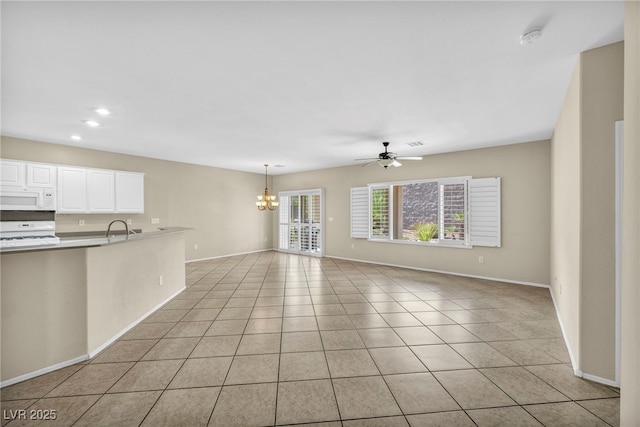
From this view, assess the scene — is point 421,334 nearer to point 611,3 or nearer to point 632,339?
point 632,339

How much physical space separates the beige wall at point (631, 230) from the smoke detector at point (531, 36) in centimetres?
68

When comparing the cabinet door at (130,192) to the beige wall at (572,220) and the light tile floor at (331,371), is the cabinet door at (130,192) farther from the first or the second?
the beige wall at (572,220)

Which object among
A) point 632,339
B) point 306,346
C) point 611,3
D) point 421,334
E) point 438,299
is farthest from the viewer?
point 438,299

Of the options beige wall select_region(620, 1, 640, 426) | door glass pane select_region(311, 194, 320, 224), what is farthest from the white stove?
door glass pane select_region(311, 194, 320, 224)

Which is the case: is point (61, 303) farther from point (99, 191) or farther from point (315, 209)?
point (315, 209)

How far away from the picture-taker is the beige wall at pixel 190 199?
5066 mm

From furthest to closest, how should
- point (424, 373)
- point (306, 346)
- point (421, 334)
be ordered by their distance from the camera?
point (421, 334) < point (306, 346) < point (424, 373)

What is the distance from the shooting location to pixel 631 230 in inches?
49.8

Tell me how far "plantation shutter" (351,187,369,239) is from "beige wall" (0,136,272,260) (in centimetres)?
328

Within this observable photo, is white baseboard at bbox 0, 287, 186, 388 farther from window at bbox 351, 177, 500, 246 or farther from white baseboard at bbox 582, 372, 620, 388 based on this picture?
window at bbox 351, 177, 500, 246

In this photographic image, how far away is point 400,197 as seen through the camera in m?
7.36

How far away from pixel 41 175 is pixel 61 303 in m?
3.66

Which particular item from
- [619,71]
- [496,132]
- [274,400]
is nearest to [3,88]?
[274,400]

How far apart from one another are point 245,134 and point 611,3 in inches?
163
